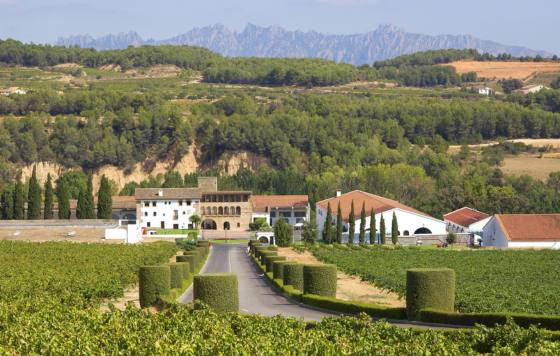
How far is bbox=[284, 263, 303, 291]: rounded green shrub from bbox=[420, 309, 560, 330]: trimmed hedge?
13.1 metres

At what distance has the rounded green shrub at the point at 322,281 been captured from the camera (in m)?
35.9

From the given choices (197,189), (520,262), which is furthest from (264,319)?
(197,189)

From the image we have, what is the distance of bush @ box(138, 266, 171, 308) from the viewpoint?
116ft

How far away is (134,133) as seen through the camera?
14800cm

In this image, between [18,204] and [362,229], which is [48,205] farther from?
[362,229]

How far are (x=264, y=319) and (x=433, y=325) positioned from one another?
5.70m

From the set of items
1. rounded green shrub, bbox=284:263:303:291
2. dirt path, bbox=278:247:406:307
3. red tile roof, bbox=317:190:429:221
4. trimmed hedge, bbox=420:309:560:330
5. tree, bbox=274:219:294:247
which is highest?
red tile roof, bbox=317:190:429:221

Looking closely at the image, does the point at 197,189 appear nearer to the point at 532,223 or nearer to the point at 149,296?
the point at 532,223

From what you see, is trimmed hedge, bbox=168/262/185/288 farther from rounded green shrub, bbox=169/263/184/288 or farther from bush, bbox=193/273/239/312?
bush, bbox=193/273/239/312

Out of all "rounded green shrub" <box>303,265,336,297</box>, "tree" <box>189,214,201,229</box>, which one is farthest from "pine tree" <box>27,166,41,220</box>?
"rounded green shrub" <box>303,265,336,297</box>

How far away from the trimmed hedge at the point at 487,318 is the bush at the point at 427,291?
49 cm

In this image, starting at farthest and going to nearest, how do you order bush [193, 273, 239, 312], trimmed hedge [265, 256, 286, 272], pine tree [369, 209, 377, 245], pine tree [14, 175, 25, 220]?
1. pine tree [14, 175, 25, 220]
2. pine tree [369, 209, 377, 245]
3. trimmed hedge [265, 256, 286, 272]
4. bush [193, 273, 239, 312]

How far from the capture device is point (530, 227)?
258ft

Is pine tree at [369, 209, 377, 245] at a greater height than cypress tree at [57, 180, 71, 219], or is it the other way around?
cypress tree at [57, 180, 71, 219]
